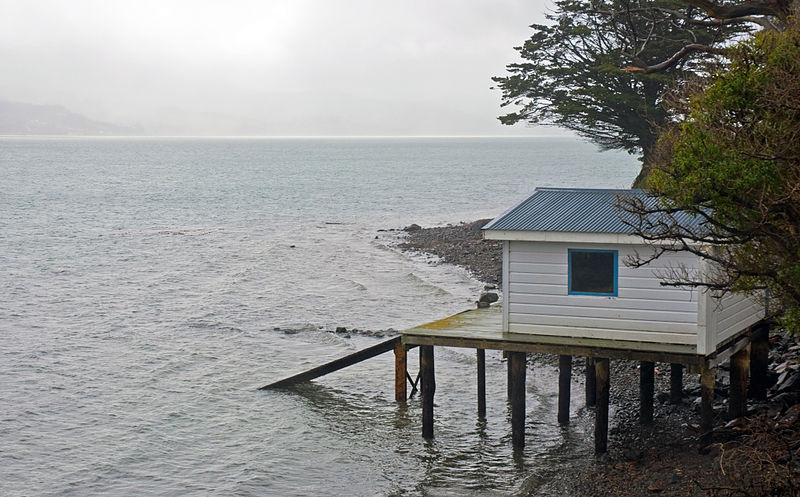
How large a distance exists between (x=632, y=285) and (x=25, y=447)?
49.3ft

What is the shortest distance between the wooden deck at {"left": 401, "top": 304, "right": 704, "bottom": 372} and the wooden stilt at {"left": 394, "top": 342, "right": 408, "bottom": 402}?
1.76m

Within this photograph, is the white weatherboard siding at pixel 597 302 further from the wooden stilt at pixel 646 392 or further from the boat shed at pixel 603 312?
the wooden stilt at pixel 646 392

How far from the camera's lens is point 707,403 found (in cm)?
1697

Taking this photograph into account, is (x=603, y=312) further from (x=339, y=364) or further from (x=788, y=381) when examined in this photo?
(x=339, y=364)

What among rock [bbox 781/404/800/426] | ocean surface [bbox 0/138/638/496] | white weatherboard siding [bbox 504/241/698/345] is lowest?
ocean surface [bbox 0/138/638/496]

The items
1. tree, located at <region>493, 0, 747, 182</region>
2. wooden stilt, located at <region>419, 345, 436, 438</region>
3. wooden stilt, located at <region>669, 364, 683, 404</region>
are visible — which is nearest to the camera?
wooden stilt, located at <region>419, 345, 436, 438</region>

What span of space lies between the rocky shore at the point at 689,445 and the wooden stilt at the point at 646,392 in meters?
0.22

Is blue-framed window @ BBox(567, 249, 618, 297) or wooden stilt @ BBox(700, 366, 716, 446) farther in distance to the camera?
blue-framed window @ BBox(567, 249, 618, 297)

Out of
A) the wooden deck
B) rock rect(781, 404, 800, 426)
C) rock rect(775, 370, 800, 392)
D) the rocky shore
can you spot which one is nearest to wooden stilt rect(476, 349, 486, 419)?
the wooden deck

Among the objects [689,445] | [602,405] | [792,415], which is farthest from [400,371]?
[792,415]

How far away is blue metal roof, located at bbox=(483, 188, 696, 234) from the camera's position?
1753 cm

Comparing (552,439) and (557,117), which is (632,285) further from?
(557,117)

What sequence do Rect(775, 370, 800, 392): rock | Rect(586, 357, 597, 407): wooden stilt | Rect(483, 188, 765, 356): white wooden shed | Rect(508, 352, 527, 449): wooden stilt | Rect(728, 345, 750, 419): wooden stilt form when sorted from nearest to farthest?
Rect(483, 188, 765, 356): white wooden shed → Rect(775, 370, 800, 392): rock → Rect(728, 345, 750, 419): wooden stilt → Rect(508, 352, 527, 449): wooden stilt → Rect(586, 357, 597, 407): wooden stilt

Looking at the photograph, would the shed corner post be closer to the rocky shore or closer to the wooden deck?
the rocky shore
